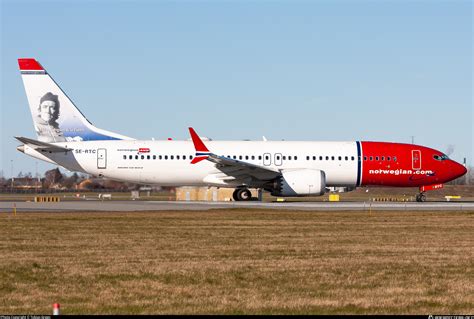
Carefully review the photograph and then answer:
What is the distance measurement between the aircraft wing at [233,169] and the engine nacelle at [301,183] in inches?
26.9

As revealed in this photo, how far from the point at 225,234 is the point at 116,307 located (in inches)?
464

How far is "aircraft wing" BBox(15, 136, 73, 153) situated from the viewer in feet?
148

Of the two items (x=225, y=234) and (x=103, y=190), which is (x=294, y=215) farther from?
(x=103, y=190)

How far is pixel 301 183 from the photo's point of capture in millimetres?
46125

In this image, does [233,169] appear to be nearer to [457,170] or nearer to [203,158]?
[203,158]

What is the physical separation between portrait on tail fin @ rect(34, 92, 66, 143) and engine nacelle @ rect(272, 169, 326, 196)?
13.7 meters

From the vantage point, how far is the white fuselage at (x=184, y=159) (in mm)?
47031

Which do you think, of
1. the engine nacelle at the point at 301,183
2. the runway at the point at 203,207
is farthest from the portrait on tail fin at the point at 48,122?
the engine nacelle at the point at 301,183

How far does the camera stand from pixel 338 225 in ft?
91.6

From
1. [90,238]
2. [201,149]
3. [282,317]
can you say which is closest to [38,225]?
[90,238]

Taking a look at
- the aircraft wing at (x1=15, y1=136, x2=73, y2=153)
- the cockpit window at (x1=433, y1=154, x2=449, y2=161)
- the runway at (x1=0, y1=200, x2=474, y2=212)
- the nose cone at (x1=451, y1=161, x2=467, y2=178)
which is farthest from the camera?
the nose cone at (x1=451, y1=161, x2=467, y2=178)

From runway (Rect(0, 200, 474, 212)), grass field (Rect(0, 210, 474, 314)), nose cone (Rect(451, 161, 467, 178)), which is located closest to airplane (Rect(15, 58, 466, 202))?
nose cone (Rect(451, 161, 467, 178))

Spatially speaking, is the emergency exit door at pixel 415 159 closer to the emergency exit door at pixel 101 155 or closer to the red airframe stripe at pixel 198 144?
the red airframe stripe at pixel 198 144

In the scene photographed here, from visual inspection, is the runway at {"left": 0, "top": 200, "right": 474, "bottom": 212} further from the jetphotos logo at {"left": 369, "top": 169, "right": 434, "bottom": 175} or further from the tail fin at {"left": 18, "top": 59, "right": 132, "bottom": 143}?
the tail fin at {"left": 18, "top": 59, "right": 132, "bottom": 143}
